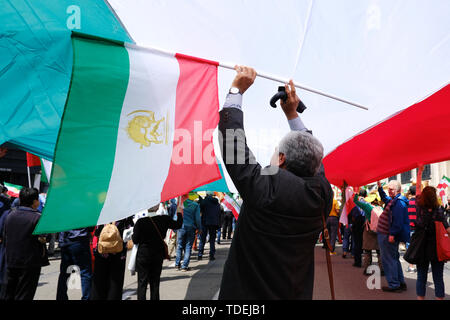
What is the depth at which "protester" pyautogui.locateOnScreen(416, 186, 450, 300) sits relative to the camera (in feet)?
16.4

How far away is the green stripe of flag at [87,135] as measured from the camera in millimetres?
2033

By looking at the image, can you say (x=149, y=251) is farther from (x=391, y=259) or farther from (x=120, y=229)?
(x=391, y=259)

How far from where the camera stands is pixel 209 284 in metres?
6.94

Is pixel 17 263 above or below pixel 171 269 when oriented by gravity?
above

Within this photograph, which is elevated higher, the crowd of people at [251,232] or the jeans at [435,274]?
the crowd of people at [251,232]

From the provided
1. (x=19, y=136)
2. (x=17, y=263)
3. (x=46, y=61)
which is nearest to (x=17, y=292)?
(x=17, y=263)

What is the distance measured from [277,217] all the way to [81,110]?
1.48 metres

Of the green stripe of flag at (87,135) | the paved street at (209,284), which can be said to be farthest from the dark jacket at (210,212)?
the green stripe of flag at (87,135)

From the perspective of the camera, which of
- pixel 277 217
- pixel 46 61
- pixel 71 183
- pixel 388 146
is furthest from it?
pixel 388 146

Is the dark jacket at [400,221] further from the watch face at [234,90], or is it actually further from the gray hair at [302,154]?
the watch face at [234,90]

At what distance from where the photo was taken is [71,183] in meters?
2.11

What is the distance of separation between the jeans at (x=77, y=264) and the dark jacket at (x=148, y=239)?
79 cm

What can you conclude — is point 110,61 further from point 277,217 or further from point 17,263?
point 17,263
